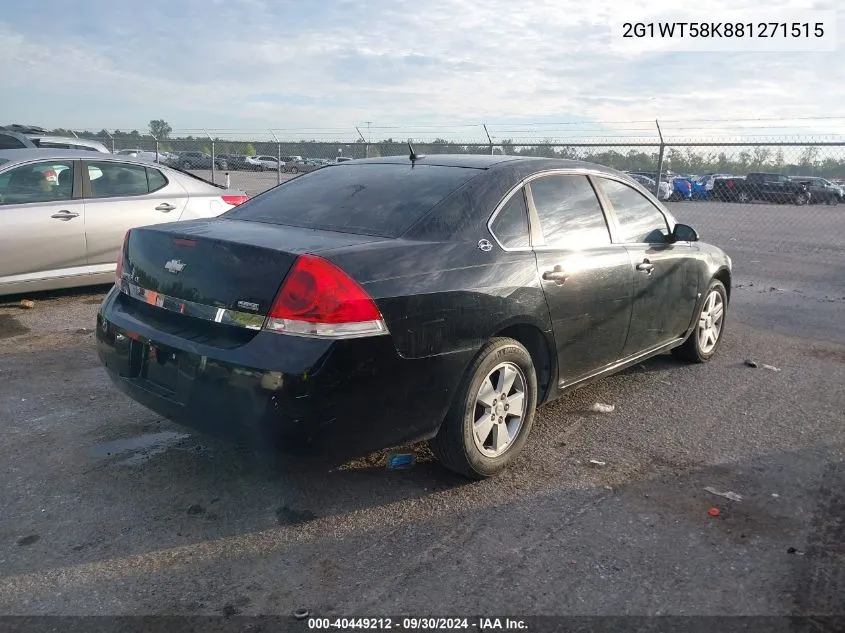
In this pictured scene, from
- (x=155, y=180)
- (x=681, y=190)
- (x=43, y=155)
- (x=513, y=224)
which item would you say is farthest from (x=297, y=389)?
(x=681, y=190)

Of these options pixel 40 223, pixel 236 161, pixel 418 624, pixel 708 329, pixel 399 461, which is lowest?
pixel 418 624

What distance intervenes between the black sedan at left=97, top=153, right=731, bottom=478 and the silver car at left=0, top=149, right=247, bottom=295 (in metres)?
3.47

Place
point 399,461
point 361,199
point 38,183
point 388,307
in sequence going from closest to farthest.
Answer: point 388,307 < point 399,461 < point 361,199 < point 38,183

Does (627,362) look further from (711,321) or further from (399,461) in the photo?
(399,461)

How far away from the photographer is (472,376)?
339cm

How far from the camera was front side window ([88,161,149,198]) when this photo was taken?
7332mm

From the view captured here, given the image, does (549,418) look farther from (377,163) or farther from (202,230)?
(202,230)

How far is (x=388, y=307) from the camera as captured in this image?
302cm

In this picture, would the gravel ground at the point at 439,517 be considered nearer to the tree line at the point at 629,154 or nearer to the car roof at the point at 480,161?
the car roof at the point at 480,161

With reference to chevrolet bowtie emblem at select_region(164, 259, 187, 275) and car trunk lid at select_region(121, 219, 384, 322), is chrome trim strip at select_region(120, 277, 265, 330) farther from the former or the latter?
chevrolet bowtie emblem at select_region(164, 259, 187, 275)

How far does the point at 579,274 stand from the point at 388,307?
1.48 m

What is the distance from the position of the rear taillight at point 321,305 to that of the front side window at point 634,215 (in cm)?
229

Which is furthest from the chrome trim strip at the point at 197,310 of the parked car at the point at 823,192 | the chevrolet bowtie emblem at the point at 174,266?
the parked car at the point at 823,192

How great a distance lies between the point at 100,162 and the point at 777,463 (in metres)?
6.73
